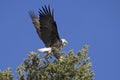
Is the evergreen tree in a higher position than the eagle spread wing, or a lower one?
lower

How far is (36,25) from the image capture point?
18656mm

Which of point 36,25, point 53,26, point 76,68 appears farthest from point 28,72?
point 36,25

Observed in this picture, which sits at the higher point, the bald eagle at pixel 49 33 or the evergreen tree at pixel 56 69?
the bald eagle at pixel 49 33

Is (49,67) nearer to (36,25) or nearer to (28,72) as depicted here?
(28,72)

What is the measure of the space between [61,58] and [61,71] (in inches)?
28.7

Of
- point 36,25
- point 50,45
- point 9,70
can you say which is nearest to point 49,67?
point 9,70

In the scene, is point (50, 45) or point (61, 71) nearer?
point (61, 71)

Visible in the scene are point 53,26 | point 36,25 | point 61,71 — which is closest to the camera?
point 61,71

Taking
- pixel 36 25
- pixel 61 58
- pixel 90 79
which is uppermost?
pixel 36 25

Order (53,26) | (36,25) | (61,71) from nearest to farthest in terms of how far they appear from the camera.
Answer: (61,71) → (53,26) → (36,25)

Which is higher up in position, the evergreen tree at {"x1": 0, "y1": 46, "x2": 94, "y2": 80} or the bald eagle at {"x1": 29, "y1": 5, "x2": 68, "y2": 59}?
the bald eagle at {"x1": 29, "y1": 5, "x2": 68, "y2": 59}

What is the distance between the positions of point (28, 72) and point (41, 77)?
0.64 meters

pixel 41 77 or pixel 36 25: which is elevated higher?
pixel 36 25

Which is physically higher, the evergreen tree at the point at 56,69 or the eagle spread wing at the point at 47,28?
the eagle spread wing at the point at 47,28
